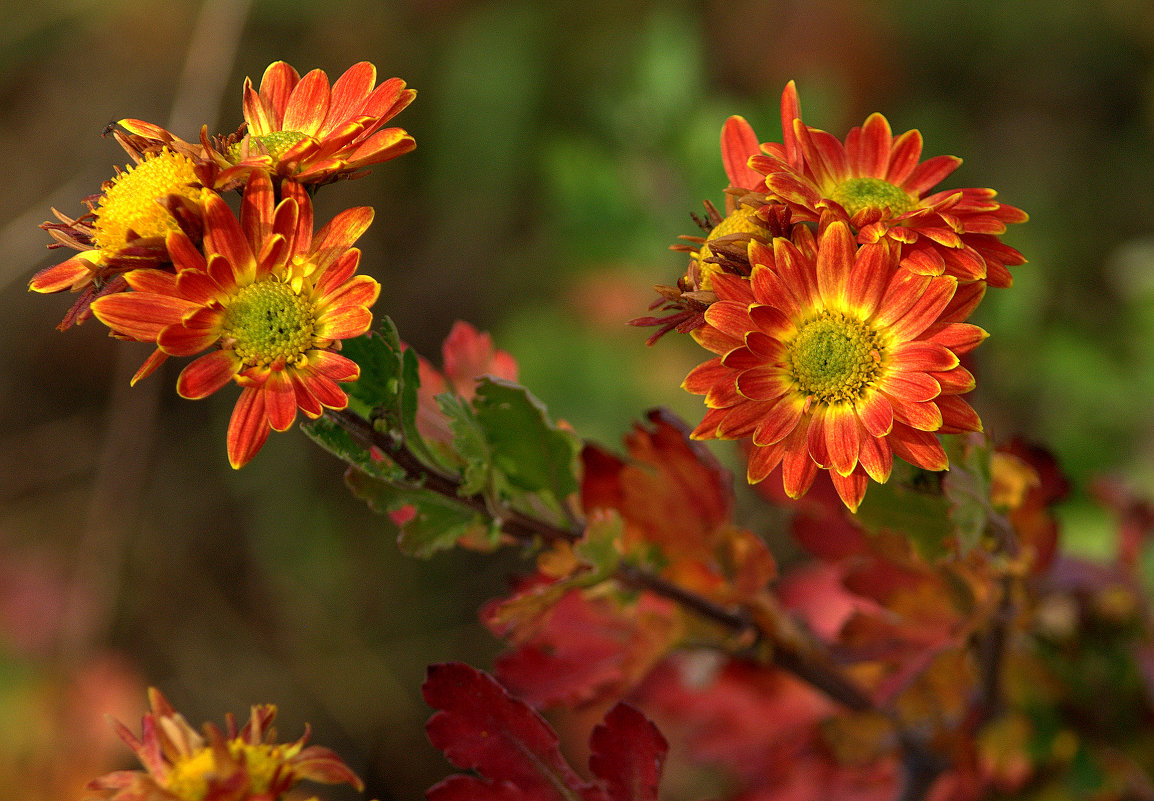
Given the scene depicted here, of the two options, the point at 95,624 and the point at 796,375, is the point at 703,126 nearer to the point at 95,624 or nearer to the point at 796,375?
the point at 796,375

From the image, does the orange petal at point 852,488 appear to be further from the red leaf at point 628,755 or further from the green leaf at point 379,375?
the green leaf at point 379,375

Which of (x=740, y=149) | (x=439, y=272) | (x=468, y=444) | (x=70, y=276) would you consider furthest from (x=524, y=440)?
(x=439, y=272)

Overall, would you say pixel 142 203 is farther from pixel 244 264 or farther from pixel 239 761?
pixel 239 761

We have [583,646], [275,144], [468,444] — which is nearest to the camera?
[275,144]

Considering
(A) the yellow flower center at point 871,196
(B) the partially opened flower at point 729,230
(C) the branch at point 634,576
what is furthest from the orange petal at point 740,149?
(C) the branch at point 634,576

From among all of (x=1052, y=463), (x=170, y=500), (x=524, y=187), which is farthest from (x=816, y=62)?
(x=170, y=500)

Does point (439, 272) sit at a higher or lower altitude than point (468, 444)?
higher
